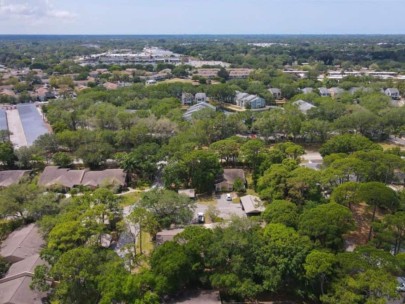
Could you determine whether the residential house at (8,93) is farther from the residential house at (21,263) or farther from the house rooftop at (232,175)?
the house rooftop at (232,175)

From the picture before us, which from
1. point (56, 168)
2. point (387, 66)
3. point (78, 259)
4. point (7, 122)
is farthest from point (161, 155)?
point (387, 66)

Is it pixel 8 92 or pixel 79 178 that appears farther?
pixel 8 92

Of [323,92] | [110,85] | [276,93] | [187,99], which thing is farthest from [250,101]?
[110,85]

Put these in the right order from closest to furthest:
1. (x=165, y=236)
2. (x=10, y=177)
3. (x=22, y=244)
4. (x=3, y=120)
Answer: (x=22, y=244) → (x=165, y=236) → (x=10, y=177) → (x=3, y=120)

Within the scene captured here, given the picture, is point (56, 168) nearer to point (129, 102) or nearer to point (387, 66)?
point (129, 102)

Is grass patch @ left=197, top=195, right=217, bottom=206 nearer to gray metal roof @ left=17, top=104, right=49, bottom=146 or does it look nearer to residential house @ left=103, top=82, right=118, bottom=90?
gray metal roof @ left=17, top=104, right=49, bottom=146

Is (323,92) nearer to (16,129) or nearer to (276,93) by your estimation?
(276,93)
